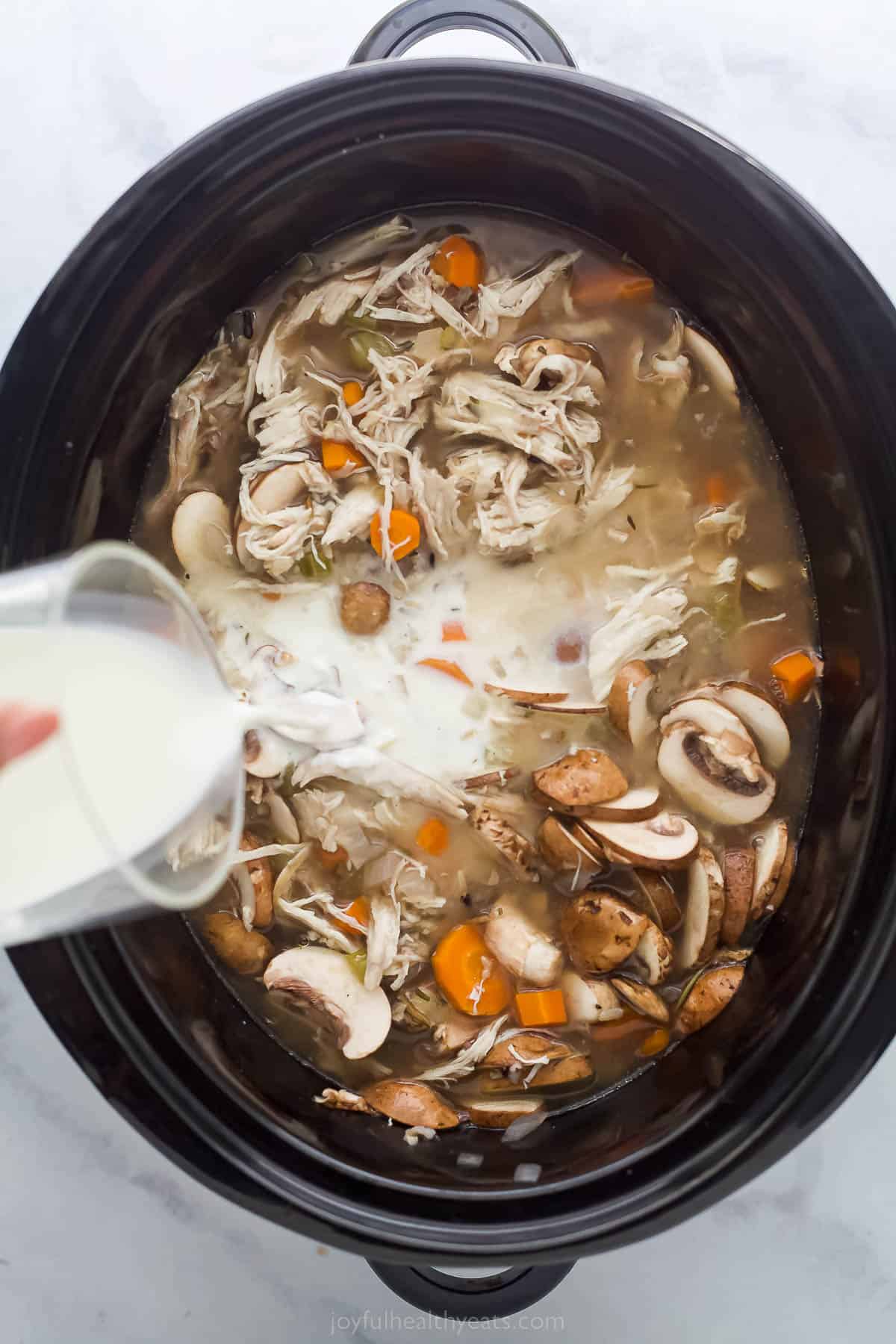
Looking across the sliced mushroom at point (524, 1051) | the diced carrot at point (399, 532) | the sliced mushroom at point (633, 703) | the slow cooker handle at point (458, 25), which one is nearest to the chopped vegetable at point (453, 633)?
the diced carrot at point (399, 532)

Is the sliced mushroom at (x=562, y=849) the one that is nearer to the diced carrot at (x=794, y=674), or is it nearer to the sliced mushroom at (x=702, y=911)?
the sliced mushroom at (x=702, y=911)

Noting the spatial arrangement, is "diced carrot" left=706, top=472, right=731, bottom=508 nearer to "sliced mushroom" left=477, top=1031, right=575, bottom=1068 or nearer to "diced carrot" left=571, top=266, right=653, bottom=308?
"diced carrot" left=571, top=266, right=653, bottom=308

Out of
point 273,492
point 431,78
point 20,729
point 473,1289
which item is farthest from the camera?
point 273,492

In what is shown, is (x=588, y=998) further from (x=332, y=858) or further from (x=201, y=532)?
(x=201, y=532)

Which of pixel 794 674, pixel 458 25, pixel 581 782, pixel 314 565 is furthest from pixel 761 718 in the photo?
pixel 458 25

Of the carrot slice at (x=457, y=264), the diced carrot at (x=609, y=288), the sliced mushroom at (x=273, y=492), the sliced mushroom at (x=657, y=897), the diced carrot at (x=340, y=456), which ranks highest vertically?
the diced carrot at (x=609, y=288)

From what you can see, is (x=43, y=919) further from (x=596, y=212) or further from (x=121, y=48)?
(x=121, y=48)

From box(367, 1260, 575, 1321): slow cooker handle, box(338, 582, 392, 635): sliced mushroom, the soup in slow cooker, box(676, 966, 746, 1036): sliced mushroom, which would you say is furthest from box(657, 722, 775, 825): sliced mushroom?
box(367, 1260, 575, 1321): slow cooker handle
